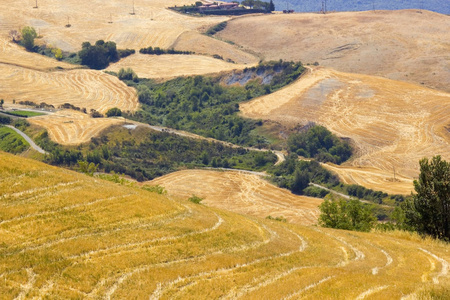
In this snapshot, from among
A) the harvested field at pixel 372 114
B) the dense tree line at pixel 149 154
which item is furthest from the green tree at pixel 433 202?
the dense tree line at pixel 149 154

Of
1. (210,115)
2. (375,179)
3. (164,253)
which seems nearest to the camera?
(164,253)

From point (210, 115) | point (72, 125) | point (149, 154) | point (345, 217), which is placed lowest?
point (149, 154)

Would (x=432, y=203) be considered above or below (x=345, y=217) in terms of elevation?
above

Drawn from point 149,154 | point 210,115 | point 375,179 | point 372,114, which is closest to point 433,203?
point 375,179

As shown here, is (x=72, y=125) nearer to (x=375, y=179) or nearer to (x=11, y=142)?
(x=11, y=142)

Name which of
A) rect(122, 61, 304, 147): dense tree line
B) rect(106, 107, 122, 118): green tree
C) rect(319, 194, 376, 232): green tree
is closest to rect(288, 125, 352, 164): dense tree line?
rect(122, 61, 304, 147): dense tree line

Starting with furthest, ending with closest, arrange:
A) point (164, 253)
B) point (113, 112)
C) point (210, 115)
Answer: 1. point (210, 115)
2. point (113, 112)
3. point (164, 253)

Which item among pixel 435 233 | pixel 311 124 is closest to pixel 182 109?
pixel 311 124
